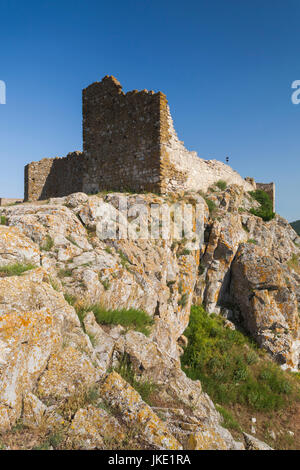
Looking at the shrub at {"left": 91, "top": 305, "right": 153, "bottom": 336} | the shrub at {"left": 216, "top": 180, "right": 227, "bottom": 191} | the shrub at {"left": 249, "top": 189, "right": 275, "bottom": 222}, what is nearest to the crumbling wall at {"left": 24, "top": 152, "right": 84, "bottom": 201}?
the shrub at {"left": 216, "top": 180, "right": 227, "bottom": 191}

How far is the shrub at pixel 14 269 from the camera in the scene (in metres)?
4.38

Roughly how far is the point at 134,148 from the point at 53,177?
9353mm

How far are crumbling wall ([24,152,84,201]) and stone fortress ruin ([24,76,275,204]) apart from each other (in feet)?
11.0

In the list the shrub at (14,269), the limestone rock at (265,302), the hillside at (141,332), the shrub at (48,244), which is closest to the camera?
the hillside at (141,332)

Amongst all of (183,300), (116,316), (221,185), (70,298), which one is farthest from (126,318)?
(221,185)

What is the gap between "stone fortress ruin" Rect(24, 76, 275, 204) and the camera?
11.0m

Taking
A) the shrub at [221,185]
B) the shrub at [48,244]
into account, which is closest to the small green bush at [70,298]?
the shrub at [48,244]

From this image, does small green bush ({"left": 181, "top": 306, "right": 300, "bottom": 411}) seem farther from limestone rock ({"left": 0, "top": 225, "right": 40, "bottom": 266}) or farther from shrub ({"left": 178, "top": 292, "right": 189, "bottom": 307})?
limestone rock ({"left": 0, "top": 225, "right": 40, "bottom": 266})

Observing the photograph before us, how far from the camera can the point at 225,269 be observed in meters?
11.4

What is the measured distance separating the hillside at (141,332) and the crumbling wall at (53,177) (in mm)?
8182

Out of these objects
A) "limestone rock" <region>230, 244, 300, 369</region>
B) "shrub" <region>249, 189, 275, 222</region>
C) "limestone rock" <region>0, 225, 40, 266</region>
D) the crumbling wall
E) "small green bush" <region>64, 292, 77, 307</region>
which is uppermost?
the crumbling wall

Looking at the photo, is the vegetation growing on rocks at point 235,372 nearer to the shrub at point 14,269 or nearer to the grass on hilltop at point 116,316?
the grass on hilltop at point 116,316

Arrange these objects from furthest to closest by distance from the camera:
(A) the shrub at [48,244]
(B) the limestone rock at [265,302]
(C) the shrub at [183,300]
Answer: (B) the limestone rock at [265,302] → (C) the shrub at [183,300] → (A) the shrub at [48,244]

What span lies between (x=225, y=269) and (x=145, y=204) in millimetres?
4358
